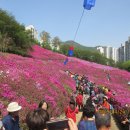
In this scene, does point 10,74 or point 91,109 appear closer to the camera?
point 91,109

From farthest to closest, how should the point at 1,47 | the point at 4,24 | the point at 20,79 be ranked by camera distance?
the point at 4,24, the point at 1,47, the point at 20,79

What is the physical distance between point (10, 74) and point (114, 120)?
4963 millimetres

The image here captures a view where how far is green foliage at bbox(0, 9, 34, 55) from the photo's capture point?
4459 centimetres

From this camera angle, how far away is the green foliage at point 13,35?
4459 cm

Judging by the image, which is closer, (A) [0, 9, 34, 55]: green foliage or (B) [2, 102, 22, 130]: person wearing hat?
(B) [2, 102, 22, 130]: person wearing hat

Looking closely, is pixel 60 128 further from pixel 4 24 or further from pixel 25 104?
pixel 4 24

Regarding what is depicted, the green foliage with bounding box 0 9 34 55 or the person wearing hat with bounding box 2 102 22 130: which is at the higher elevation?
the green foliage with bounding box 0 9 34 55

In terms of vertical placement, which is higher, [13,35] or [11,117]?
[13,35]

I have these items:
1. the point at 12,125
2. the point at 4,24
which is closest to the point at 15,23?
the point at 4,24

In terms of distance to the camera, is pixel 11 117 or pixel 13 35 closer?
pixel 11 117

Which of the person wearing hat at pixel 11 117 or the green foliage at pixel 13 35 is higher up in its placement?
the green foliage at pixel 13 35

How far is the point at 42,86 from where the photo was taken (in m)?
19.3

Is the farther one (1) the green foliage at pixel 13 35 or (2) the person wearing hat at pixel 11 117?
(1) the green foliage at pixel 13 35

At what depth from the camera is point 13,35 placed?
45594mm
